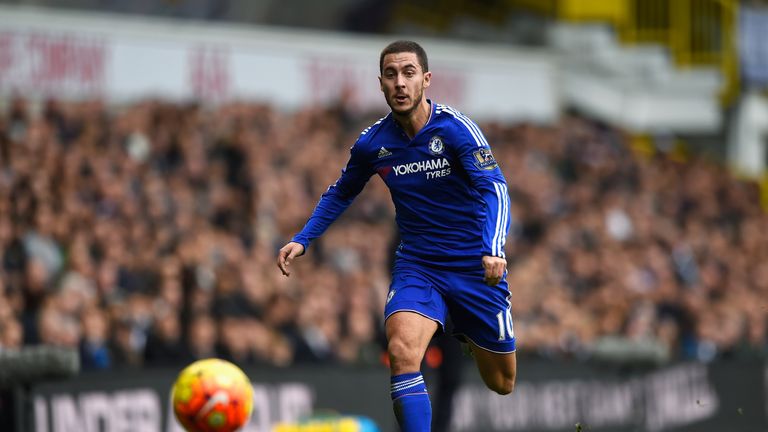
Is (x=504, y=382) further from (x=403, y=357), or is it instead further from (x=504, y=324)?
(x=403, y=357)

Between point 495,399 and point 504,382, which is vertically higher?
point 504,382

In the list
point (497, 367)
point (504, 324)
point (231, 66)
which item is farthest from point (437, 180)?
point (231, 66)

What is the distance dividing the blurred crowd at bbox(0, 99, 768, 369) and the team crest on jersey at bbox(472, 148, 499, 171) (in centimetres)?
507

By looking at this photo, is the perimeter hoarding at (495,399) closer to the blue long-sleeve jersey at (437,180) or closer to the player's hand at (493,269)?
the blue long-sleeve jersey at (437,180)

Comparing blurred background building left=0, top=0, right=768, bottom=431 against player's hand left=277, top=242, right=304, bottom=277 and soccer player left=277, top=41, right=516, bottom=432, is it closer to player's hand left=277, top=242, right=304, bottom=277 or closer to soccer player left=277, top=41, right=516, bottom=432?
player's hand left=277, top=242, right=304, bottom=277

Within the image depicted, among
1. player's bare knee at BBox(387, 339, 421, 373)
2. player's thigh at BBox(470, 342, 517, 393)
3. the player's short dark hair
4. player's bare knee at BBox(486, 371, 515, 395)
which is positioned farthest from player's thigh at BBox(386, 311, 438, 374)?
the player's short dark hair

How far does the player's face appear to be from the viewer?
7965 millimetres

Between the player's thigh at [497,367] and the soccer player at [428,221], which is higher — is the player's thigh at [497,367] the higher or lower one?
the lower one

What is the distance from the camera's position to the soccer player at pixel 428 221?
26.0 feet

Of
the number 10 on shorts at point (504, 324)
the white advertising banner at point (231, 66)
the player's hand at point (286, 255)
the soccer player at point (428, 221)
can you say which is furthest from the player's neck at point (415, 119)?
the white advertising banner at point (231, 66)

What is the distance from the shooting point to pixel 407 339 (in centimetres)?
788

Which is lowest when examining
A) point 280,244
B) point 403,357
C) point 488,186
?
point 280,244

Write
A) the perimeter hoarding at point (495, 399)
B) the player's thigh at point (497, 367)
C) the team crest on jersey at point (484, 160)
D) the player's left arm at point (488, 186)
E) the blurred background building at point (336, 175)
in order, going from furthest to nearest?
1. the blurred background building at point (336, 175)
2. the perimeter hoarding at point (495, 399)
3. the player's thigh at point (497, 367)
4. the team crest on jersey at point (484, 160)
5. the player's left arm at point (488, 186)

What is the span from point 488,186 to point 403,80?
79cm
